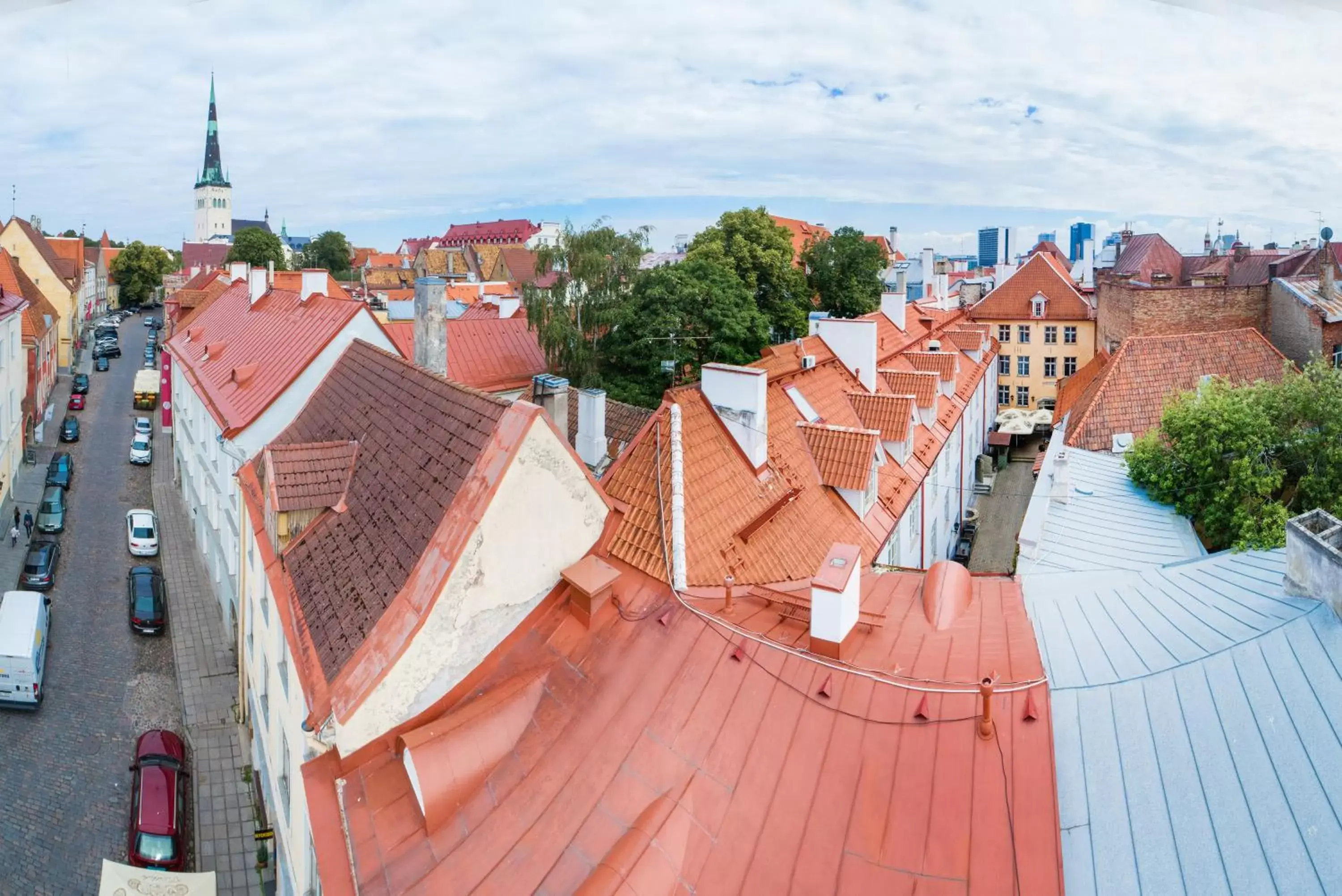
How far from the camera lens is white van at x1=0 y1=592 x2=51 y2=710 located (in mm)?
12477

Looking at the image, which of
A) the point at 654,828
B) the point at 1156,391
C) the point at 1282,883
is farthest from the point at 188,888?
the point at 1156,391

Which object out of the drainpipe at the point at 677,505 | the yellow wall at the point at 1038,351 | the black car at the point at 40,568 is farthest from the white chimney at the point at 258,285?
the yellow wall at the point at 1038,351

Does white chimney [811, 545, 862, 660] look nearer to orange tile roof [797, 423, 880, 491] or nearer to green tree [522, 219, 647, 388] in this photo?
orange tile roof [797, 423, 880, 491]

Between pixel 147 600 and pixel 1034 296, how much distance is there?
25.4 m

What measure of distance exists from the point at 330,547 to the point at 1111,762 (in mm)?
6131

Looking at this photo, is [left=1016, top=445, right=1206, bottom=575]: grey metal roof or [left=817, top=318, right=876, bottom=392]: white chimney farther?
[left=817, top=318, right=876, bottom=392]: white chimney

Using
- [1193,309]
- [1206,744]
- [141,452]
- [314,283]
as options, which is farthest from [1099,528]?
[141,452]

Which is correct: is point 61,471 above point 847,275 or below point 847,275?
below

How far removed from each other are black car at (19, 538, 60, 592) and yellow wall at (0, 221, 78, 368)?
22.4 metres

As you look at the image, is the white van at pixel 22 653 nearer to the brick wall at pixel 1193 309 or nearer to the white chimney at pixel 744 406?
the white chimney at pixel 744 406

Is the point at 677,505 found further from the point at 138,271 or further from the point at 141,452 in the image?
the point at 138,271

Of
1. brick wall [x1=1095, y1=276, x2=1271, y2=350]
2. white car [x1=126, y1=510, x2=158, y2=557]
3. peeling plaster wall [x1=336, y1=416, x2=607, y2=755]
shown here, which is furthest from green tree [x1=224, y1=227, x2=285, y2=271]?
peeling plaster wall [x1=336, y1=416, x2=607, y2=755]

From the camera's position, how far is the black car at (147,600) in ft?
49.3

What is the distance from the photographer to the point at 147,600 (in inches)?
610
